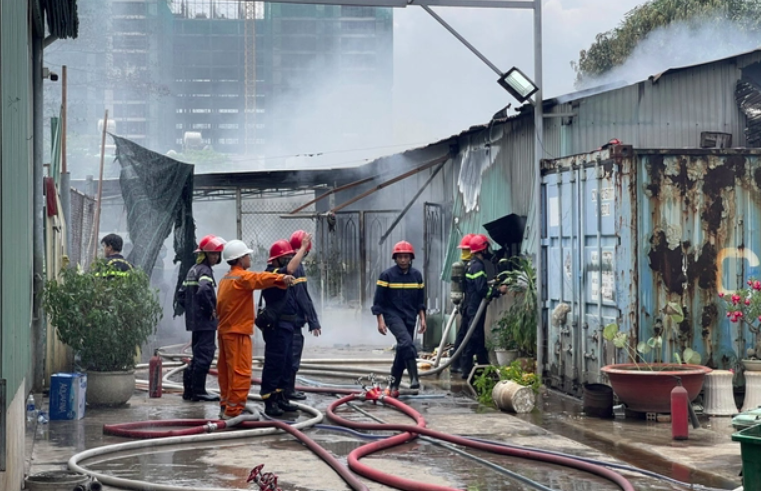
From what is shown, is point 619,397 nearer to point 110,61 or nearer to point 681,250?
point 681,250

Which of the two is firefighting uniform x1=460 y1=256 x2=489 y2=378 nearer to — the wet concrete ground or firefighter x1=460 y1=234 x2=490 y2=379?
firefighter x1=460 y1=234 x2=490 y2=379

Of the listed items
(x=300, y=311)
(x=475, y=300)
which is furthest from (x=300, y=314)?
(x=475, y=300)

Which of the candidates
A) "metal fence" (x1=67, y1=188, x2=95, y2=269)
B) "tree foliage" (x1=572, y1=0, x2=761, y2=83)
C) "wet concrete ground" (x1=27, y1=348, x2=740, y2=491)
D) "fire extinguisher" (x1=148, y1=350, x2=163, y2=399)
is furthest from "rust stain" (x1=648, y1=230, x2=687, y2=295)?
"tree foliage" (x1=572, y1=0, x2=761, y2=83)

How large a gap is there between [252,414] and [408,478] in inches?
114

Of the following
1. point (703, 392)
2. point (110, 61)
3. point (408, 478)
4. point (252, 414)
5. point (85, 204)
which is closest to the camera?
point (408, 478)

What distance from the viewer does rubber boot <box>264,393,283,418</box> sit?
35.4 ft

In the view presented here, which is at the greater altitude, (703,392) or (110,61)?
(110,61)

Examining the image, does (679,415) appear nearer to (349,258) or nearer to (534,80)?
(534,80)

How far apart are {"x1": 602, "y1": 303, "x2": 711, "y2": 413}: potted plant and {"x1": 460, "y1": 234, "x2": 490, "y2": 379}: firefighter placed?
350 centimetres

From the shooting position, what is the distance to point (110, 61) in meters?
65.3

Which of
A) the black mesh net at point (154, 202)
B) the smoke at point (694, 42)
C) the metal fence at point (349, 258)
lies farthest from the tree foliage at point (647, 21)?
the black mesh net at point (154, 202)

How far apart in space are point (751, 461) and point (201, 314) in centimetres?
750

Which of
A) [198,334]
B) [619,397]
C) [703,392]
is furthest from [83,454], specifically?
[703,392]

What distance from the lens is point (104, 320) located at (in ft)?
35.9
